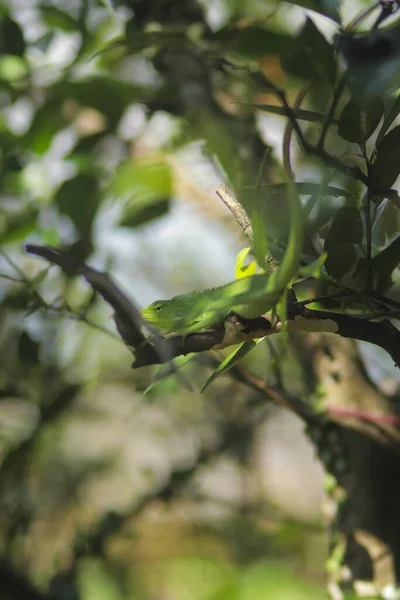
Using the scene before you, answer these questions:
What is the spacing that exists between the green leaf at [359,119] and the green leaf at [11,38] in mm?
375

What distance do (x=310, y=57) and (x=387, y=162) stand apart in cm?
6

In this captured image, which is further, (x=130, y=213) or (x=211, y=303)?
(x=130, y=213)

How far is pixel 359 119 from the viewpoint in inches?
10.9

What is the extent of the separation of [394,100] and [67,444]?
4.15ft

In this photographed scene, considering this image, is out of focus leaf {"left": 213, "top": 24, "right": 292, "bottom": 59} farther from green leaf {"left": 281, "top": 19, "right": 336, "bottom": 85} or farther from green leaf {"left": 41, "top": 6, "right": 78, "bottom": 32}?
green leaf {"left": 41, "top": 6, "right": 78, "bottom": 32}

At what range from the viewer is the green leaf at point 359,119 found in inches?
10.9

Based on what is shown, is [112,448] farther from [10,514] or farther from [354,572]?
[354,572]

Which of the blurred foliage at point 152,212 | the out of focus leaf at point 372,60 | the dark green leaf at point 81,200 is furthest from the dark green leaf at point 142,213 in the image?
the out of focus leaf at point 372,60

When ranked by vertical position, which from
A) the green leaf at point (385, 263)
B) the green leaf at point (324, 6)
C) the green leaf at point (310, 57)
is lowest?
the green leaf at point (385, 263)

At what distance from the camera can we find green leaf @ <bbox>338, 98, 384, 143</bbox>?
0.91 feet

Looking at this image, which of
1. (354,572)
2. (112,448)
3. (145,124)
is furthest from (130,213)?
(112,448)

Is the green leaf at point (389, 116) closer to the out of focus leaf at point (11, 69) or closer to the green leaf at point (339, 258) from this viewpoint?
the green leaf at point (339, 258)

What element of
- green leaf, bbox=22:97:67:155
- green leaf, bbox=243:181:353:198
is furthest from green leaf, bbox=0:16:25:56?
green leaf, bbox=243:181:353:198

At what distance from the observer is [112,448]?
4.59ft
